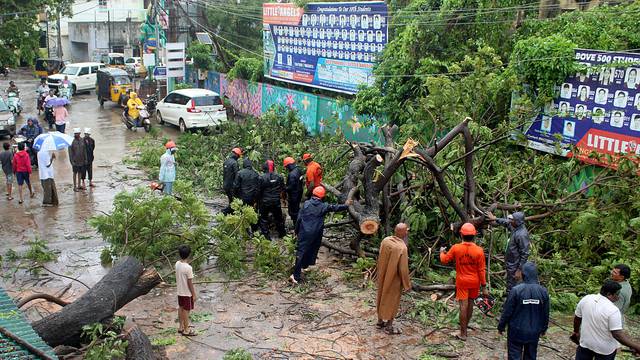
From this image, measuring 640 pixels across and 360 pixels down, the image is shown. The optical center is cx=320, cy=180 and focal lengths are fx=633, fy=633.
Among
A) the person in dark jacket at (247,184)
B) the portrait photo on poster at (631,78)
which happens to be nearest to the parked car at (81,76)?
the person in dark jacket at (247,184)

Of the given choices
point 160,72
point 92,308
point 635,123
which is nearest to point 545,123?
point 635,123

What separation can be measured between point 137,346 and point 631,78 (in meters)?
9.34

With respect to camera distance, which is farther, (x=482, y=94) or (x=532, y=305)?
(x=482, y=94)

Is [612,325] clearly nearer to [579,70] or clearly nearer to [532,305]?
[532,305]

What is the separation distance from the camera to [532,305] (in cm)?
667

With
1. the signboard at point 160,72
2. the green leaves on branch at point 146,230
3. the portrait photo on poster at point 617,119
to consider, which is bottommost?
the green leaves on branch at point 146,230

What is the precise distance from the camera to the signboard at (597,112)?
11.2 metres

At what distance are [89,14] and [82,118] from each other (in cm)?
2787

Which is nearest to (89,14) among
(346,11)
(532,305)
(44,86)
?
(44,86)

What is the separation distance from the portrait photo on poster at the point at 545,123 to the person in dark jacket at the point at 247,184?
5.95m

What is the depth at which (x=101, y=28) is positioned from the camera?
49.2m

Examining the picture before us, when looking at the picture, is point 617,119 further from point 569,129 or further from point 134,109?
point 134,109

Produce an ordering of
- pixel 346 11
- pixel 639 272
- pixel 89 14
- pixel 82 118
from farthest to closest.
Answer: pixel 89 14, pixel 82 118, pixel 346 11, pixel 639 272

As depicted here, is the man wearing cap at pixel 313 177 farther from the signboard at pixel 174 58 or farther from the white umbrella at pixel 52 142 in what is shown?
the signboard at pixel 174 58
